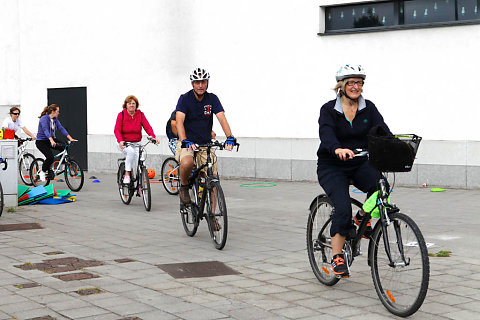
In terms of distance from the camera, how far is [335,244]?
19.2 ft

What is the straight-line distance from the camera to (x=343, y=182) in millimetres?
5852

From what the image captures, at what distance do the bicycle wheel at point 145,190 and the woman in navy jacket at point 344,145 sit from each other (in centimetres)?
590

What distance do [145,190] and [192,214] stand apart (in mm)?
3082

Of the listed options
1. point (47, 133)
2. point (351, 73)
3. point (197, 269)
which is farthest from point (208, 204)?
point (47, 133)

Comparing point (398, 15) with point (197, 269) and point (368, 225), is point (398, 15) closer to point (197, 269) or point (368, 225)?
point (197, 269)

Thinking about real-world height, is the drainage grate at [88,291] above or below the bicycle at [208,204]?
below

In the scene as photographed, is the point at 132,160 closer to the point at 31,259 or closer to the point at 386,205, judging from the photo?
the point at 31,259

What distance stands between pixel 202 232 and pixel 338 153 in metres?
4.20

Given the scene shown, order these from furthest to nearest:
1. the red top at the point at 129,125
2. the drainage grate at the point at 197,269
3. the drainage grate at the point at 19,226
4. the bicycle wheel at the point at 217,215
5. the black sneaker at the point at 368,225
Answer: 1. the red top at the point at 129,125
2. the drainage grate at the point at 19,226
3. the bicycle wheel at the point at 217,215
4. the drainage grate at the point at 197,269
5. the black sneaker at the point at 368,225

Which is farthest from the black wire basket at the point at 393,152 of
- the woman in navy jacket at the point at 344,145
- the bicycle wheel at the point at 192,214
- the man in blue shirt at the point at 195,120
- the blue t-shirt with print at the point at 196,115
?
the blue t-shirt with print at the point at 196,115

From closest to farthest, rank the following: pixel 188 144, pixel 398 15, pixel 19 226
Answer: pixel 188 144
pixel 19 226
pixel 398 15

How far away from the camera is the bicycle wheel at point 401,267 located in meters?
4.97

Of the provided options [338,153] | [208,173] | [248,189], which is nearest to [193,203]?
[208,173]

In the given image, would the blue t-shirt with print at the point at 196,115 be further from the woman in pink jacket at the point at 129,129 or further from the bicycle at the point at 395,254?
the woman in pink jacket at the point at 129,129
